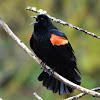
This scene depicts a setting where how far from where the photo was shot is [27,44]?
5141mm

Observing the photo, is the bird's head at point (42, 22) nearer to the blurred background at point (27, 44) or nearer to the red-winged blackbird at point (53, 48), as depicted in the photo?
the red-winged blackbird at point (53, 48)

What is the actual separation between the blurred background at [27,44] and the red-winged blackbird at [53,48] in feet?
3.14

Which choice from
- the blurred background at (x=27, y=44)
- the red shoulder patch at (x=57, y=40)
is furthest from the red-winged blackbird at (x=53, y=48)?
the blurred background at (x=27, y=44)

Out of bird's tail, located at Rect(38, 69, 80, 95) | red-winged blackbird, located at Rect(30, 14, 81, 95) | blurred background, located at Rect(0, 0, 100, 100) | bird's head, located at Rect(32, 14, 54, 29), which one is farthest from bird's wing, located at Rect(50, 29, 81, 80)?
blurred background, located at Rect(0, 0, 100, 100)

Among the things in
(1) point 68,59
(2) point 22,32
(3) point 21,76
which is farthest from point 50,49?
(2) point 22,32

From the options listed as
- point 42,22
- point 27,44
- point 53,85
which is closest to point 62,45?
point 42,22

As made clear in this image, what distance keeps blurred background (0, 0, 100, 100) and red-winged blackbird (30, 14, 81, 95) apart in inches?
37.6

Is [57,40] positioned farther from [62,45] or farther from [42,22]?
[42,22]

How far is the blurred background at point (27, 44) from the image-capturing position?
4770 mm

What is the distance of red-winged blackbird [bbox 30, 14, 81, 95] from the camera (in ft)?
11.3

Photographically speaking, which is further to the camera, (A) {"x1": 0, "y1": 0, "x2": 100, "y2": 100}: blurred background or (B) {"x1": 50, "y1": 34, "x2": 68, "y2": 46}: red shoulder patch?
(A) {"x1": 0, "y1": 0, "x2": 100, "y2": 100}: blurred background

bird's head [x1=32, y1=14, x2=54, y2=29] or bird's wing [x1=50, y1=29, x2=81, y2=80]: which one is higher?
bird's head [x1=32, y1=14, x2=54, y2=29]

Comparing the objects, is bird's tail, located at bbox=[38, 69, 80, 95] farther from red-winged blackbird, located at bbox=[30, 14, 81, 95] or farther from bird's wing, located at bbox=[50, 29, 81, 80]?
bird's wing, located at bbox=[50, 29, 81, 80]

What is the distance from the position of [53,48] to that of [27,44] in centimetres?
175
